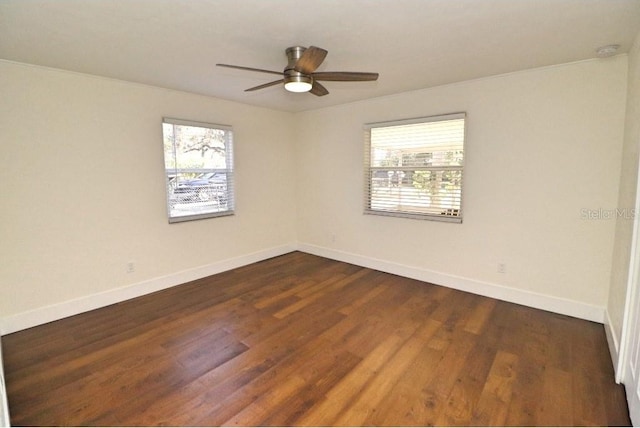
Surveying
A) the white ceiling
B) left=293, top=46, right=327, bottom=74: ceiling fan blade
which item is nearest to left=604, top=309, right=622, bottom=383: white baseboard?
the white ceiling

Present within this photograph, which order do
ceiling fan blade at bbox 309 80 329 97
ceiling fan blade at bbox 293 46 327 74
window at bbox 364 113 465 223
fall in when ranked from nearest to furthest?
ceiling fan blade at bbox 293 46 327 74 → ceiling fan blade at bbox 309 80 329 97 → window at bbox 364 113 465 223

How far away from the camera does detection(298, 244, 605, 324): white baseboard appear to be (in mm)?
3028

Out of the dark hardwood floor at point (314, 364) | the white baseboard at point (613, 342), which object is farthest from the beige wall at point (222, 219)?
the dark hardwood floor at point (314, 364)

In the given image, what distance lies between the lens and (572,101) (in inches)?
115

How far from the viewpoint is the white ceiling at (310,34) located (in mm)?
1924

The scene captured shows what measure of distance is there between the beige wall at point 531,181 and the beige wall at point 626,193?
0.17 m

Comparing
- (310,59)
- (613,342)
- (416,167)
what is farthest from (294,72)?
(613,342)

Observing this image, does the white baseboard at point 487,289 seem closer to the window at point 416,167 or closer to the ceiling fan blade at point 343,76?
the window at point 416,167

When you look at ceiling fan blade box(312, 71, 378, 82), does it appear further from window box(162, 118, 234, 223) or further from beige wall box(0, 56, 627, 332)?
window box(162, 118, 234, 223)

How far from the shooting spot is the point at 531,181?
10.5ft

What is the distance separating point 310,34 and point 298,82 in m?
0.34

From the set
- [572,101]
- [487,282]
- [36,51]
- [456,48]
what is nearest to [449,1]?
[456,48]

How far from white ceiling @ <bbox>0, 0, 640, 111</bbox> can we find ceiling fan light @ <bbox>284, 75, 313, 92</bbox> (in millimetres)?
271

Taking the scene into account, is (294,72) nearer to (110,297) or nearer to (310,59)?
(310,59)
